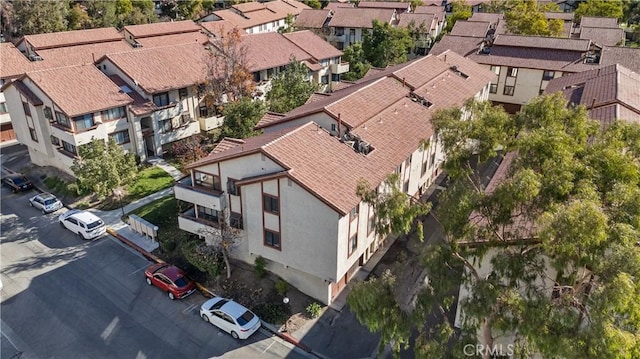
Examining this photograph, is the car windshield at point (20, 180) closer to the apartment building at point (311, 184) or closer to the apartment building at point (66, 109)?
the apartment building at point (66, 109)

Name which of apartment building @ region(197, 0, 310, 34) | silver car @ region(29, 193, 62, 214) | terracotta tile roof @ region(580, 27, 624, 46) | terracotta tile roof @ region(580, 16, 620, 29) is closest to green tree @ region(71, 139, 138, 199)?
silver car @ region(29, 193, 62, 214)

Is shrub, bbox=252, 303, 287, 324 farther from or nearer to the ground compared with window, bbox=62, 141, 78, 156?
nearer to the ground

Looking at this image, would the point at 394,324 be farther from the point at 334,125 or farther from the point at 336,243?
the point at 334,125

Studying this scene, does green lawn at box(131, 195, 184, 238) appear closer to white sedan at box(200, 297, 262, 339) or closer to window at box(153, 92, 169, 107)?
white sedan at box(200, 297, 262, 339)

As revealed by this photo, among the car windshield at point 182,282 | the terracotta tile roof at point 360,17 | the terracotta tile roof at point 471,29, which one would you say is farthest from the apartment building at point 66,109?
the terracotta tile roof at point 471,29

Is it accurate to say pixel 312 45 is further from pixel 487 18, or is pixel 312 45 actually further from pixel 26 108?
pixel 26 108
